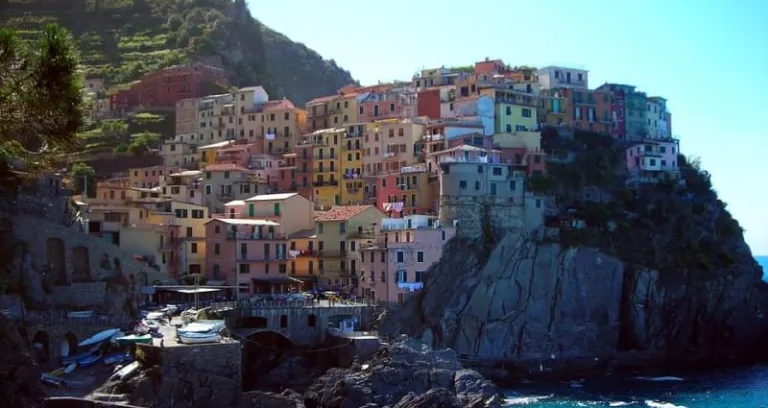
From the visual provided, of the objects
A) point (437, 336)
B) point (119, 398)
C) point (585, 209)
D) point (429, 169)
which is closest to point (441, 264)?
point (437, 336)

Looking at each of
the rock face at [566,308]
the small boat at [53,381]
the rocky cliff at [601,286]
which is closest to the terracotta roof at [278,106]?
the rocky cliff at [601,286]

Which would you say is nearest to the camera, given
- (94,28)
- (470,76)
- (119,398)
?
(119,398)

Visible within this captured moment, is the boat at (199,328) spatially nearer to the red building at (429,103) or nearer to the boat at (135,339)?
the boat at (135,339)

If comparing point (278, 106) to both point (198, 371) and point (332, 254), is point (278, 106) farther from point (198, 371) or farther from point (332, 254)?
point (198, 371)

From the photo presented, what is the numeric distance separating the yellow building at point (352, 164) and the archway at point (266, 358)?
85.3ft

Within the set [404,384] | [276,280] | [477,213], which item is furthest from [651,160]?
[404,384]

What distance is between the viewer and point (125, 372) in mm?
50375

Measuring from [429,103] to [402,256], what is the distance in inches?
952

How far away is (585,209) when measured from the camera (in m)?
86.0

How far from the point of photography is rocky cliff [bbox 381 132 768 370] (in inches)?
2945

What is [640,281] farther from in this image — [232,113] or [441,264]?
[232,113]

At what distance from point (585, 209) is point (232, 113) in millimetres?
36821

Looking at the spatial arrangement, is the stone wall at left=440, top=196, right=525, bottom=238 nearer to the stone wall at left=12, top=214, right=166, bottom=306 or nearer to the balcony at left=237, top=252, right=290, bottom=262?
the balcony at left=237, top=252, right=290, bottom=262

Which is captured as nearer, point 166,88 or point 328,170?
point 328,170
